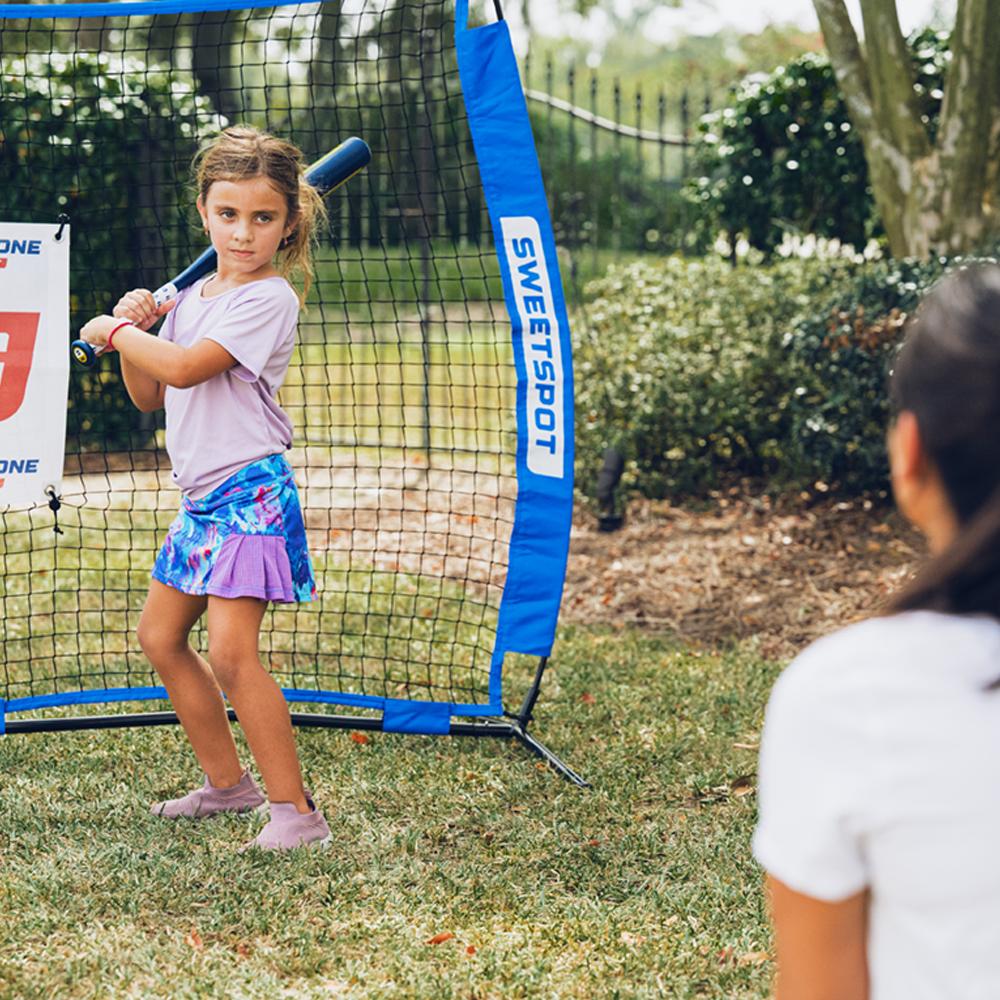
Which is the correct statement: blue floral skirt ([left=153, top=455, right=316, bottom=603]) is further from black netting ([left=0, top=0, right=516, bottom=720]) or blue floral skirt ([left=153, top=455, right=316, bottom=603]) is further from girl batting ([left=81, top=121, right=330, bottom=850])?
black netting ([left=0, top=0, right=516, bottom=720])

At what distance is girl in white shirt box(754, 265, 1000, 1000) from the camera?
1258 mm

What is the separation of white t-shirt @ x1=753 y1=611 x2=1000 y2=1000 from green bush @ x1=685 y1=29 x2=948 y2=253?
680 centimetres

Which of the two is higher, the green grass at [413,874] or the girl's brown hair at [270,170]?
the girl's brown hair at [270,170]

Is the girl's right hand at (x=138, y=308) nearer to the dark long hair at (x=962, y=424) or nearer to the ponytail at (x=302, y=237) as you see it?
the ponytail at (x=302, y=237)

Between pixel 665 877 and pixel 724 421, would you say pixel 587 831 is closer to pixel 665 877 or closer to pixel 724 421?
pixel 665 877

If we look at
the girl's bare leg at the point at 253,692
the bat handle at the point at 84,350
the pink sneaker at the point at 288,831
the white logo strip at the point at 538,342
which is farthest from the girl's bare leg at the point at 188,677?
the white logo strip at the point at 538,342

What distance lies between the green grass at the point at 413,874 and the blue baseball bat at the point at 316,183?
123 centimetres

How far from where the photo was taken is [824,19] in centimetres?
643

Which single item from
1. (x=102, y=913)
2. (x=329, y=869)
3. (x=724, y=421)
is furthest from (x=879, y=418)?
(x=102, y=913)

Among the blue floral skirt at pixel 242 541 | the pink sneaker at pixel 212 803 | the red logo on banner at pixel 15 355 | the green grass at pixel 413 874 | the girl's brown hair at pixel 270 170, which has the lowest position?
the green grass at pixel 413 874

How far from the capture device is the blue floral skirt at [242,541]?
3.25 meters

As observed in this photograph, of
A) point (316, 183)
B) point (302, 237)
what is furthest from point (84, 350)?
point (316, 183)

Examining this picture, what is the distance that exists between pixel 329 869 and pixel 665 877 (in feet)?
2.70

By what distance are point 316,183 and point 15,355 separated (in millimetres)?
989
